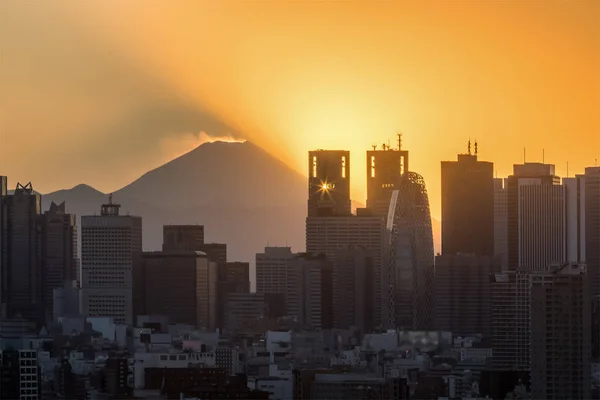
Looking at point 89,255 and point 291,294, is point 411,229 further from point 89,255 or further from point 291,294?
point 89,255

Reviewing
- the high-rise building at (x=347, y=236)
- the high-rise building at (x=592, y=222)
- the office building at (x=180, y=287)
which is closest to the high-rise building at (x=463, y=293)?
the high-rise building at (x=347, y=236)

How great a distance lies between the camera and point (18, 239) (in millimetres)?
36125

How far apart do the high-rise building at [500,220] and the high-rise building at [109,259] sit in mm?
6686

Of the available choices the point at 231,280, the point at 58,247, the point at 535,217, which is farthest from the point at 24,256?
the point at 535,217

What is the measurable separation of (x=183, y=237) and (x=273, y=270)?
201 cm

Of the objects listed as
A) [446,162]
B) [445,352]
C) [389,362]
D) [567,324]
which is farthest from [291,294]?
[567,324]

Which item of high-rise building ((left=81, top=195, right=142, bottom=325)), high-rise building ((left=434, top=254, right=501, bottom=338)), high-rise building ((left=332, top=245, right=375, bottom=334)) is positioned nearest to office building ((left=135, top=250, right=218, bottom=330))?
high-rise building ((left=81, top=195, right=142, bottom=325))

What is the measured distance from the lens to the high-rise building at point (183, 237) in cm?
3653

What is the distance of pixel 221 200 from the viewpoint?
35594 mm

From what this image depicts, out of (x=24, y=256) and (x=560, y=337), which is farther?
(x=24, y=256)

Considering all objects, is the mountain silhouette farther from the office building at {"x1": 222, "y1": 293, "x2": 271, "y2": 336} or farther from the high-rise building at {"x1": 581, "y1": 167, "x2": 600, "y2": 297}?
the high-rise building at {"x1": 581, "y1": 167, "x2": 600, "y2": 297}

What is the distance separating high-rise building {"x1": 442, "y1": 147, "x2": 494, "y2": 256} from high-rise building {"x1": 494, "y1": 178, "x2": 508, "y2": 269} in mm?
93

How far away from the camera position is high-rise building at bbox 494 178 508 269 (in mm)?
36969

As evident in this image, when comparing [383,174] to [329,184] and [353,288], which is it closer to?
[329,184]
